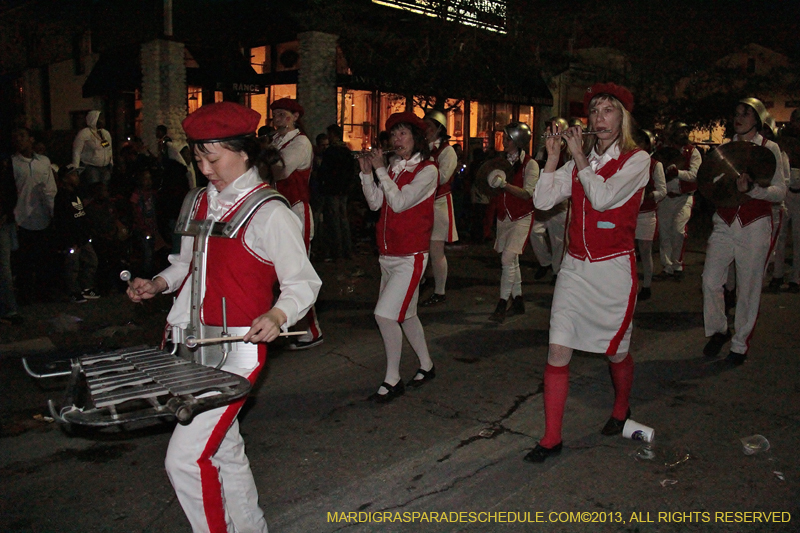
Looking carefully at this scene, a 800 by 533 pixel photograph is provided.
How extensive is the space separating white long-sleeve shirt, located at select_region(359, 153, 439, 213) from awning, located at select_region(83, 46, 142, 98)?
1319 centimetres

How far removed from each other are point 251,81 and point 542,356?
12.8 metres

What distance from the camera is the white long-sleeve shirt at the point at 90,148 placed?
1073 centimetres

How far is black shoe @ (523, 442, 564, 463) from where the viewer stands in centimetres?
418

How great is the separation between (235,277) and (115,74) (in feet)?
53.2

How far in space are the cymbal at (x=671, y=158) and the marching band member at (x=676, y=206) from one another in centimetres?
4

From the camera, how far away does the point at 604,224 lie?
13.3 feet

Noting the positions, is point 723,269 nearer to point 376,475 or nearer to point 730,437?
point 730,437

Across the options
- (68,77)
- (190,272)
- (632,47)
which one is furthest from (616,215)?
(632,47)

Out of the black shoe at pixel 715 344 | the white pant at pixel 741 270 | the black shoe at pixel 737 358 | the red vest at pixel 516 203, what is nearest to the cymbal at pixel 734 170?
the white pant at pixel 741 270

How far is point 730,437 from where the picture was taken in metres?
4.57

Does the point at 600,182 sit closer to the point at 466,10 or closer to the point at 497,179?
the point at 497,179

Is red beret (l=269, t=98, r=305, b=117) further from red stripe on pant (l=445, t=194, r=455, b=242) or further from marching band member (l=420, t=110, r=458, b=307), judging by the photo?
red stripe on pant (l=445, t=194, r=455, b=242)

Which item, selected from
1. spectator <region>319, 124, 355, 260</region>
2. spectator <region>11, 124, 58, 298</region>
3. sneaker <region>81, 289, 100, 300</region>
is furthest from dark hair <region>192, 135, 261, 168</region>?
spectator <region>319, 124, 355, 260</region>

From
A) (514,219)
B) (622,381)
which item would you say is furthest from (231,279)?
(514,219)
